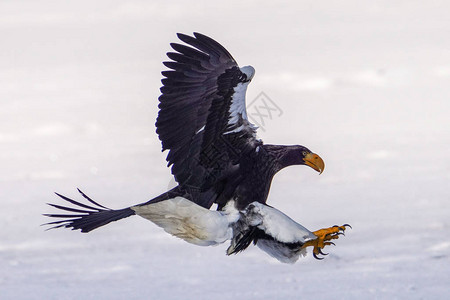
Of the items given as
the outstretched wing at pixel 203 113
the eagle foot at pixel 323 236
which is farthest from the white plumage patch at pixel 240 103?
the eagle foot at pixel 323 236

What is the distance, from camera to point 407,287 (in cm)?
948

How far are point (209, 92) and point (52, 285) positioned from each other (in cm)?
243

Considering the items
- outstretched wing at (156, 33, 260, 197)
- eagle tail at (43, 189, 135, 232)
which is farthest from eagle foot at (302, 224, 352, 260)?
eagle tail at (43, 189, 135, 232)

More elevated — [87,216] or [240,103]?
[240,103]

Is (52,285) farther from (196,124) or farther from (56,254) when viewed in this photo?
(196,124)

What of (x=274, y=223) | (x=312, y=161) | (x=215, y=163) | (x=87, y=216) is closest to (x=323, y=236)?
(x=274, y=223)

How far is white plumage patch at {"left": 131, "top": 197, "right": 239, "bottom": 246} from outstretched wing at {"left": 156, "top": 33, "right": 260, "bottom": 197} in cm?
35

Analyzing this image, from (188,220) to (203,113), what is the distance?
719 millimetres

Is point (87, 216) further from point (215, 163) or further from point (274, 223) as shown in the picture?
point (274, 223)

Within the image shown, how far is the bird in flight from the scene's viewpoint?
27.0ft

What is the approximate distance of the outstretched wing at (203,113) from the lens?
820cm

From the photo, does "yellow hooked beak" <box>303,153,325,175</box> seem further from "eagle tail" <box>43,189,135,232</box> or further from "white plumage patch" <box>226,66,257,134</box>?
"eagle tail" <box>43,189,135,232</box>

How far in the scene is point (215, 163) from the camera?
8.51 m

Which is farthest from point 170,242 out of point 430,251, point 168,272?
point 430,251
